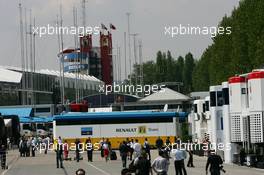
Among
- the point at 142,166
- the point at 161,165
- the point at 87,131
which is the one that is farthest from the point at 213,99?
the point at 142,166

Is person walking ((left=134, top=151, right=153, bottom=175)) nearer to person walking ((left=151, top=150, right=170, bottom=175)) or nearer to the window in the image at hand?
person walking ((left=151, top=150, right=170, bottom=175))

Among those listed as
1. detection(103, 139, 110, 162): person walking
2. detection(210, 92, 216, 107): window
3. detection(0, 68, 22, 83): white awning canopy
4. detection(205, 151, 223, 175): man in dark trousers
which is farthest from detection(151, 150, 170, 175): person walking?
detection(0, 68, 22, 83): white awning canopy

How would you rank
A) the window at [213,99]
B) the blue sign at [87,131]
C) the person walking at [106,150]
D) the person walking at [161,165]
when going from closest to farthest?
1. the person walking at [161,165]
2. the window at [213,99]
3. the person walking at [106,150]
4. the blue sign at [87,131]

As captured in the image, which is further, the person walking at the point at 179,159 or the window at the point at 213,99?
the window at the point at 213,99

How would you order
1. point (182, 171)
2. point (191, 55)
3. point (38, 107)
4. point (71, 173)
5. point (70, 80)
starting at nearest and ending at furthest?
point (182, 171) → point (71, 173) → point (38, 107) → point (70, 80) → point (191, 55)

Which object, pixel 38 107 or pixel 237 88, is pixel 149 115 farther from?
pixel 38 107

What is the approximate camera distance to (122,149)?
46.6m

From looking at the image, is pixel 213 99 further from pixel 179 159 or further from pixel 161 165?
pixel 161 165

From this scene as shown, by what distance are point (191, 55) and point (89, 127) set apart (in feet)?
408

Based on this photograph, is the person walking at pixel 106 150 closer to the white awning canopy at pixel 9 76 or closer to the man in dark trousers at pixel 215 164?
the man in dark trousers at pixel 215 164

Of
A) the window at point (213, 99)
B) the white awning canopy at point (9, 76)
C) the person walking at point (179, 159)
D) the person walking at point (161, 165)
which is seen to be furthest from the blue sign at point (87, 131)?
the white awning canopy at point (9, 76)

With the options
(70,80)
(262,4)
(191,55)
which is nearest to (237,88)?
(262,4)

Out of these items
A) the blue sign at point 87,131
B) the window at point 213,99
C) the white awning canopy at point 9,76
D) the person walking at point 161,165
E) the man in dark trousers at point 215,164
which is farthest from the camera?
the white awning canopy at point 9,76

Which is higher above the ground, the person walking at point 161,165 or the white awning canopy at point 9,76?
the white awning canopy at point 9,76
